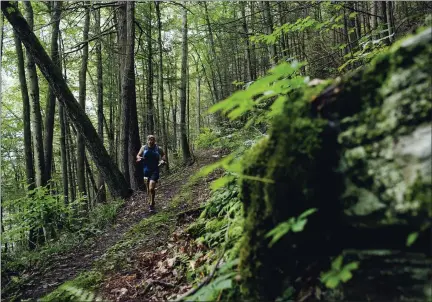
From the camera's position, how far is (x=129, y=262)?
503 cm

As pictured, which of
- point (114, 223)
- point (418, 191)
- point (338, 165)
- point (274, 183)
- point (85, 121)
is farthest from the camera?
point (85, 121)

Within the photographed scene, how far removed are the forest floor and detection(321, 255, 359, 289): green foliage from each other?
73.8 inches

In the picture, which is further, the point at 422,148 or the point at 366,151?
the point at 366,151

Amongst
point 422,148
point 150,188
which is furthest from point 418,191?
point 150,188

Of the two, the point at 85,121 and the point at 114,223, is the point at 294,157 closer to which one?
the point at 114,223

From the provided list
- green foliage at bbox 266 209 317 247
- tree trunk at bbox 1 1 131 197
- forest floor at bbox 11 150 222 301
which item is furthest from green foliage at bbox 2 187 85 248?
green foliage at bbox 266 209 317 247

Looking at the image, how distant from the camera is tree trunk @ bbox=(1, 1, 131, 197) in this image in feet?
24.8

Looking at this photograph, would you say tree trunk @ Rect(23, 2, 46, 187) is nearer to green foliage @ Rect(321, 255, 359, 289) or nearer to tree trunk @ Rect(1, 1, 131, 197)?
tree trunk @ Rect(1, 1, 131, 197)

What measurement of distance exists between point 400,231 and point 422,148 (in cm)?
45

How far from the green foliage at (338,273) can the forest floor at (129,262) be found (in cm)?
187

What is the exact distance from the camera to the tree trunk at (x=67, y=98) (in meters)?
Result: 7.55

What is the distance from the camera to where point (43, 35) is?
16.7 meters

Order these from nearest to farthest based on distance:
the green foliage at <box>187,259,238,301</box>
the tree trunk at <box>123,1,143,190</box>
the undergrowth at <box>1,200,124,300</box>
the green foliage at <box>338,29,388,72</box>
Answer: the green foliage at <box>187,259,238,301</box>
the green foliage at <box>338,29,388,72</box>
the undergrowth at <box>1,200,124,300</box>
the tree trunk at <box>123,1,143,190</box>

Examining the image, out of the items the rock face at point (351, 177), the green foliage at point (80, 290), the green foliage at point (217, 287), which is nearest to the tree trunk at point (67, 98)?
Answer: the green foliage at point (80, 290)
